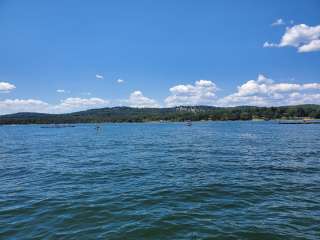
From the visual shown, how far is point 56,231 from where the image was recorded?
10.9 metres

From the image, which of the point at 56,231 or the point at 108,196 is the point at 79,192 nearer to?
the point at 108,196

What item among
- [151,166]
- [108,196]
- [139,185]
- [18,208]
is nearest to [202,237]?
[108,196]

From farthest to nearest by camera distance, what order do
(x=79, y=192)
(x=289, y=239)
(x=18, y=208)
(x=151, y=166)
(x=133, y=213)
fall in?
(x=151, y=166) → (x=79, y=192) → (x=18, y=208) → (x=133, y=213) → (x=289, y=239)

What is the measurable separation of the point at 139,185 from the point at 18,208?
745cm

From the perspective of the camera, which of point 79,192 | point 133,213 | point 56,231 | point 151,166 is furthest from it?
point 151,166

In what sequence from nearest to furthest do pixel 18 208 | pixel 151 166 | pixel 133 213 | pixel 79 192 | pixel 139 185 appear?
pixel 133 213 → pixel 18 208 → pixel 79 192 → pixel 139 185 → pixel 151 166

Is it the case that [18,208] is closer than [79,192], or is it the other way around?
[18,208]

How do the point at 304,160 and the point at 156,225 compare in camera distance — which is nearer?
the point at 156,225

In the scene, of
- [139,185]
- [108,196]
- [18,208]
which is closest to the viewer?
[18,208]

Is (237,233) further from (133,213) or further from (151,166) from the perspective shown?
(151,166)

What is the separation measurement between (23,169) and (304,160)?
29.2m

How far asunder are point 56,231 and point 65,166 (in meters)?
17.2

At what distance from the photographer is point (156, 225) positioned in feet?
37.0

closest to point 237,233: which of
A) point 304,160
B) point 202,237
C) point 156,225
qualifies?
point 202,237
